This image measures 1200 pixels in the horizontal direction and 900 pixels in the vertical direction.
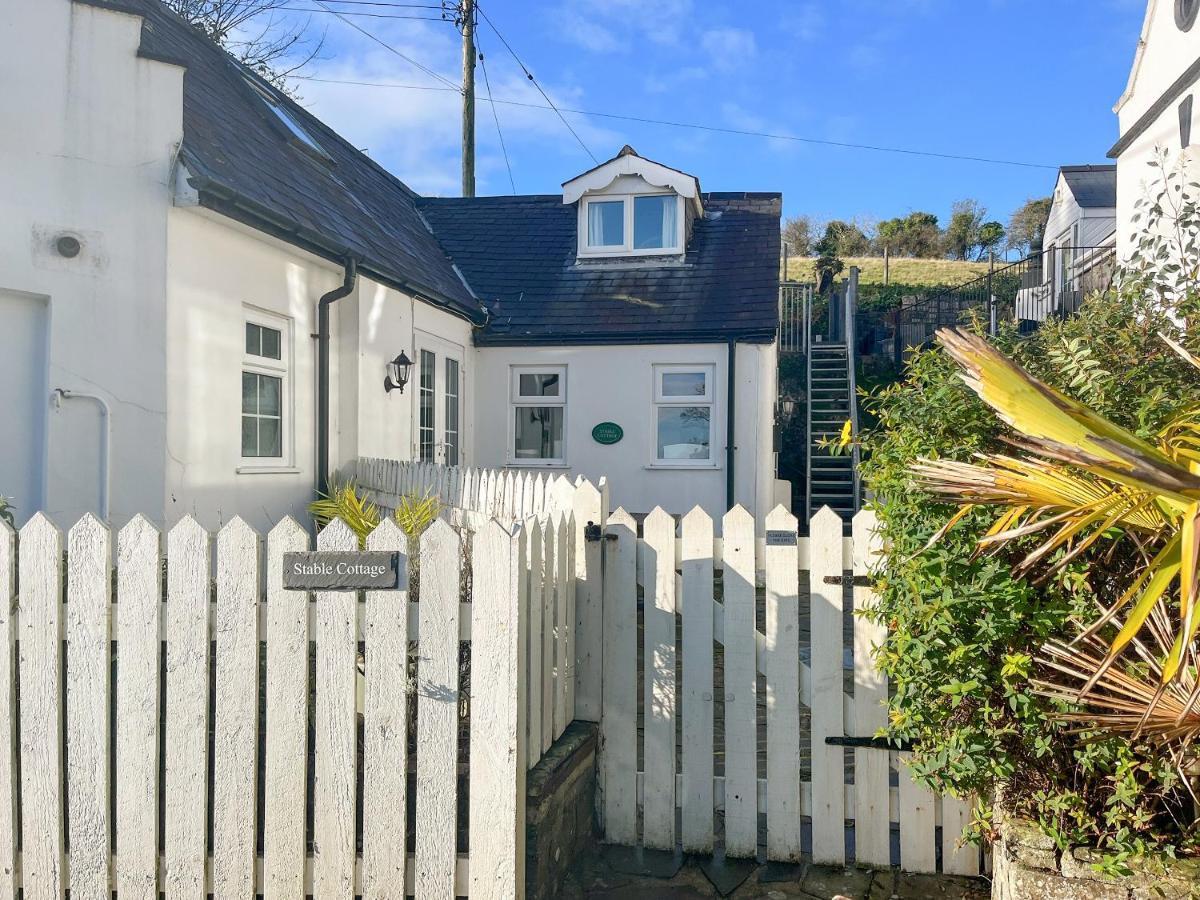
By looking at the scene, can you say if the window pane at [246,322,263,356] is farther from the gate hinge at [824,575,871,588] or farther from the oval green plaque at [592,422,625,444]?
the oval green plaque at [592,422,625,444]

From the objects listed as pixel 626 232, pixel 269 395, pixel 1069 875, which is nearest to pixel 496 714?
pixel 1069 875

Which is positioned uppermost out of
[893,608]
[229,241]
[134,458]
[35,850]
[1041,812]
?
[229,241]

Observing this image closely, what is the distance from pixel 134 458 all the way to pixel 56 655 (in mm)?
3425

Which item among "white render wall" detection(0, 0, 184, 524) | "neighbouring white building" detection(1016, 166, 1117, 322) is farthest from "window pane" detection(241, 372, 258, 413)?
"neighbouring white building" detection(1016, 166, 1117, 322)

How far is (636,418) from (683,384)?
2.75 ft

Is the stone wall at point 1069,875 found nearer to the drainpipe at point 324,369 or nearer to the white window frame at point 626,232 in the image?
the drainpipe at point 324,369

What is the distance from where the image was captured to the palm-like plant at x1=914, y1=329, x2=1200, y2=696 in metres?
1.87

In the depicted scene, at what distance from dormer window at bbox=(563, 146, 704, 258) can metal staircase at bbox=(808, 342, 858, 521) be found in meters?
4.02

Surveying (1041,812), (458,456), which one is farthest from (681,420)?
(1041,812)

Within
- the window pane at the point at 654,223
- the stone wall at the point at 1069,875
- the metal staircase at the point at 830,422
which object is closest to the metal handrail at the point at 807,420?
the metal staircase at the point at 830,422

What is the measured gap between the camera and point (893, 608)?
3090mm

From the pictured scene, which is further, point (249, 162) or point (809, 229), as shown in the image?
point (809, 229)

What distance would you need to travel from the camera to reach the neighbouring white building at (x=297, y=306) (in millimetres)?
6043

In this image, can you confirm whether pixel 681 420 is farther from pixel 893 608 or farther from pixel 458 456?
pixel 893 608
